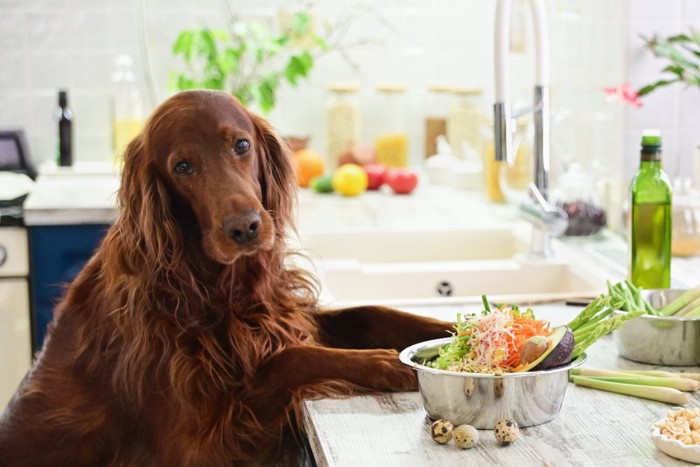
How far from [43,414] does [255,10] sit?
83.4 inches

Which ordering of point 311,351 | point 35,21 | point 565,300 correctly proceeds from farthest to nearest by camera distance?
point 35,21, point 565,300, point 311,351

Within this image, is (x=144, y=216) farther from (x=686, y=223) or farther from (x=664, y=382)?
(x=686, y=223)

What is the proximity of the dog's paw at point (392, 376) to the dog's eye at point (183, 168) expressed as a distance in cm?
34

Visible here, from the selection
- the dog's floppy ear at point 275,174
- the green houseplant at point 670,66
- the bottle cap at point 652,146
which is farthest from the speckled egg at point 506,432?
the green houseplant at point 670,66

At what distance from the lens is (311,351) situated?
1.39 m

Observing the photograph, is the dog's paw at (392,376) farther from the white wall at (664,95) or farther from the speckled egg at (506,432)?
the white wall at (664,95)

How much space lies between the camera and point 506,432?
1.17 m

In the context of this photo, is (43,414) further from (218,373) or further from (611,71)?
(611,71)

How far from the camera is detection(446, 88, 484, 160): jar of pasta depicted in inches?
133

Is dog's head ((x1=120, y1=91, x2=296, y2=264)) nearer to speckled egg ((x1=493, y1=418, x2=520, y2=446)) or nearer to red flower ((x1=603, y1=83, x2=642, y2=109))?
speckled egg ((x1=493, y1=418, x2=520, y2=446))

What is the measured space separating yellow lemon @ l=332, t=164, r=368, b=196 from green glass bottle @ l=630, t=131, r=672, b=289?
1.39 meters

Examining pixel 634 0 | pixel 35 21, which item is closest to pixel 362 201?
pixel 634 0

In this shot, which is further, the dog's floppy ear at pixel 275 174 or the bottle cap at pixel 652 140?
the bottle cap at pixel 652 140

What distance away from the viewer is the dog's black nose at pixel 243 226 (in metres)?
1.35
